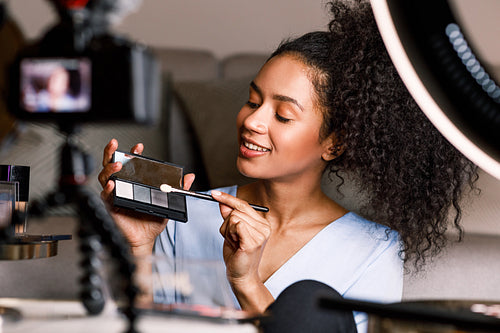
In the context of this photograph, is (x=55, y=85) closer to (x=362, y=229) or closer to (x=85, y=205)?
(x=85, y=205)

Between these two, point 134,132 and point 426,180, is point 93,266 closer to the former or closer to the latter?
point 426,180

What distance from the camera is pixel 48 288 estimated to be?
958 mm

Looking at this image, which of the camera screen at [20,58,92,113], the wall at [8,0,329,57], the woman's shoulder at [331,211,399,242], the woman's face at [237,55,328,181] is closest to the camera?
the camera screen at [20,58,92,113]

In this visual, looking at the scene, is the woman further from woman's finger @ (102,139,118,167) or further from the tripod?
the tripod

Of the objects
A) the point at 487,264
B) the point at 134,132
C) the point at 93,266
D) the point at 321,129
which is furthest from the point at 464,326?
the point at 134,132

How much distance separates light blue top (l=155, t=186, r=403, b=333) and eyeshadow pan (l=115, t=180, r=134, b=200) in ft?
1.00

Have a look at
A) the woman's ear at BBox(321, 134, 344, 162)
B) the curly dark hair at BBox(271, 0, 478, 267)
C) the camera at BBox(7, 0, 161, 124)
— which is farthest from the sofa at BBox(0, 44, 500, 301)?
the camera at BBox(7, 0, 161, 124)

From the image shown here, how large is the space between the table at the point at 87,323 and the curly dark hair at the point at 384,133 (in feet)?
2.08

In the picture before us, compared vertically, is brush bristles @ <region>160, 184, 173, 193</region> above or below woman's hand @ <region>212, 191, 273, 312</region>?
above

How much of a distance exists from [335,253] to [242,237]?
316mm

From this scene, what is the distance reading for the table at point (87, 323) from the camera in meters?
0.36

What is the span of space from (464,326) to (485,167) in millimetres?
125

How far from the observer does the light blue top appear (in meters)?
0.97

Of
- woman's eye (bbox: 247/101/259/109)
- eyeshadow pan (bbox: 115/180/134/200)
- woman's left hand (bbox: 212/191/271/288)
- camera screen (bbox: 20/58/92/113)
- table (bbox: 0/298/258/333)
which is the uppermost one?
woman's eye (bbox: 247/101/259/109)
